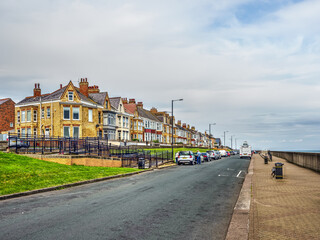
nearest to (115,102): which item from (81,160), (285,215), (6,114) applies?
(6,114)

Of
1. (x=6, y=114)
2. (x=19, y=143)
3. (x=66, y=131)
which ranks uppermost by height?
(x=6, y=114)

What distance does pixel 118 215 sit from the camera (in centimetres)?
828

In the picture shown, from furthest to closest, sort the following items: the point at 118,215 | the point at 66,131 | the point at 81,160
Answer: the point at 66,131, the point at 81,160, the point at 118,215

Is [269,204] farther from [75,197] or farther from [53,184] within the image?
[53,184]

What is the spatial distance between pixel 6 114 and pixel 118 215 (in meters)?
62.3

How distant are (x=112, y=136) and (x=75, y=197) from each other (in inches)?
1763

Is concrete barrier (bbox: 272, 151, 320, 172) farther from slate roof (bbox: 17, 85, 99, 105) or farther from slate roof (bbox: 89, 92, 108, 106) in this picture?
slate roof (bbox: 89, 92, 108, 106)

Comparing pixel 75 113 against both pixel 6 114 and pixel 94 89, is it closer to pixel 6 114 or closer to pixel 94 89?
pixel 94 89

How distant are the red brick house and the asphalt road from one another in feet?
184

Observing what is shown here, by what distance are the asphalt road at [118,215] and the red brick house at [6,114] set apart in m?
56.2

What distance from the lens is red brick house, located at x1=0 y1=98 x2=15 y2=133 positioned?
202 feet

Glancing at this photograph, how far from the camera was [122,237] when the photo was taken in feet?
20.7

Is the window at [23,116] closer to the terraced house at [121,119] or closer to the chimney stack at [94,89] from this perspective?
the chimney stack at [94,89]

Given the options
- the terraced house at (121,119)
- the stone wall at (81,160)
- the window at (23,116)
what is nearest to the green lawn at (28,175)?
the stone wall at (81,160)
